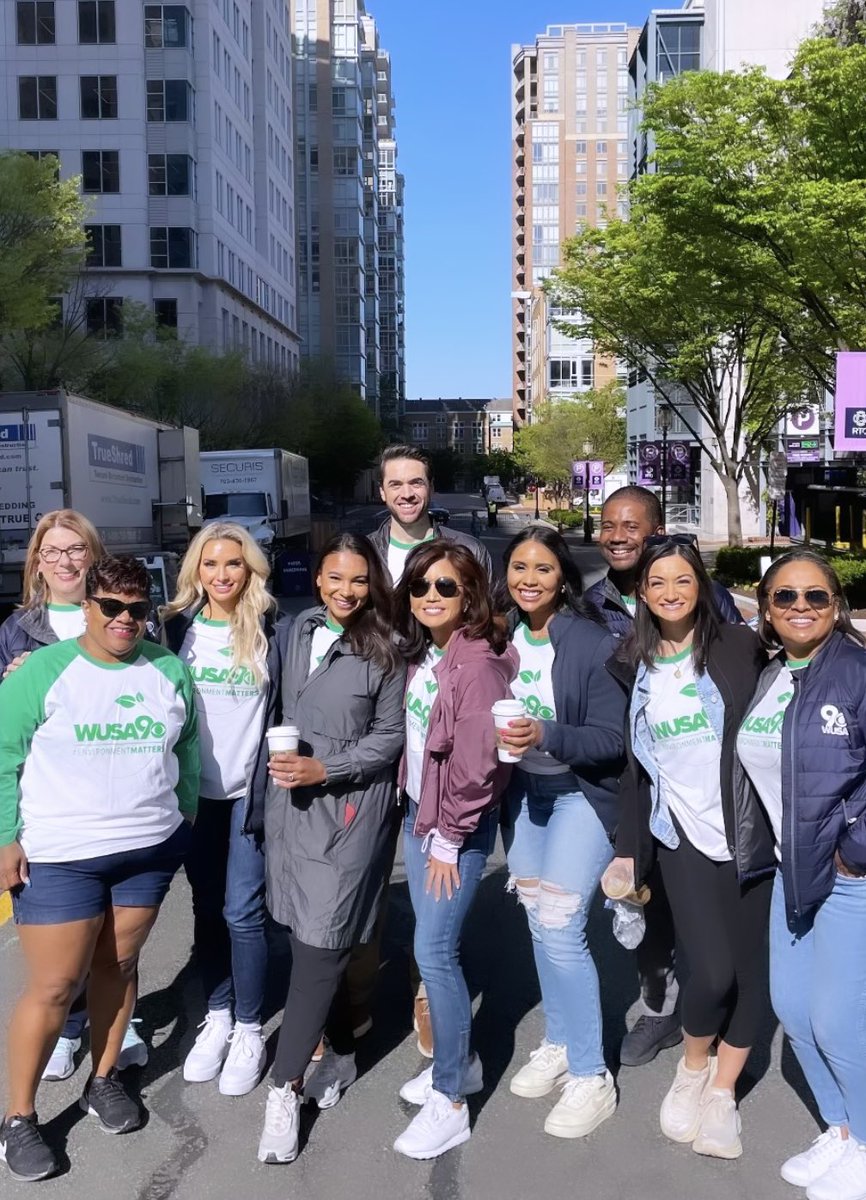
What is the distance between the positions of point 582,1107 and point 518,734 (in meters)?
1.34

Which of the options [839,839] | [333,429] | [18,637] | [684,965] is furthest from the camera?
[333,429]

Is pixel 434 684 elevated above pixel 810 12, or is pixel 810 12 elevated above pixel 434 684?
pixel 810 12

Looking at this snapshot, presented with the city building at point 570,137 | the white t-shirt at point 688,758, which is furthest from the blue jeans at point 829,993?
the city building at point 570,137

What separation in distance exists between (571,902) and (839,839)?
0.89 metres

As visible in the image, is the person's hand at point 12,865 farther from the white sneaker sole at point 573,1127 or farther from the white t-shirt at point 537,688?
the white sneaker sole at point 573,1127

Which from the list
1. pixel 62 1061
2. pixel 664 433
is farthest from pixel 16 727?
pixel 664 433

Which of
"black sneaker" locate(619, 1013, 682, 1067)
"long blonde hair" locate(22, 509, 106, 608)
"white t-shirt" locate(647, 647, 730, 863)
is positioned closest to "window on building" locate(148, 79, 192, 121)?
"long blonde hair" locate(22, 509, 106, 608)

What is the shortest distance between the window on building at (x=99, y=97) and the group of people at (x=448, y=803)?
59.6 meters

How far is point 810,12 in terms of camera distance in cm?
4372

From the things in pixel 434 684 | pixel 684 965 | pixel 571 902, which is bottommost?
pixel 684 965

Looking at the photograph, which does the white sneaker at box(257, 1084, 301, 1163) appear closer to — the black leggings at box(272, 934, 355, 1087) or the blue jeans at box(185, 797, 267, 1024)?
the black leggings at box(272, 934, 355, 1087)

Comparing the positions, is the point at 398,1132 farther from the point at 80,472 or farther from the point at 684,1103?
the point at 80,472

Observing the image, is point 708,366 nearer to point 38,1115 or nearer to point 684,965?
point 684,965

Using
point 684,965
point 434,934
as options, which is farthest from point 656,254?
point 434,934
